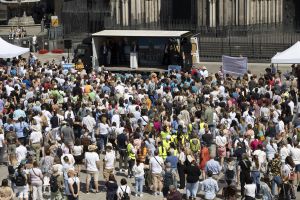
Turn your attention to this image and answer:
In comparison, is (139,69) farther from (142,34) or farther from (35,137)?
(35,137)

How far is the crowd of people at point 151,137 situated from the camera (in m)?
23.9

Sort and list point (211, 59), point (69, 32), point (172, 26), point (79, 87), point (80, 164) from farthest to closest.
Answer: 1. point (69, 32)
2. point (172, 26)
3. point (211, 59)
4. point (79, 87)
5. point (80, 164)

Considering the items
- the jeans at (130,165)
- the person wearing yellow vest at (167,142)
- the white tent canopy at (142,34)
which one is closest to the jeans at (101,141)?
the jeans at (130,165)

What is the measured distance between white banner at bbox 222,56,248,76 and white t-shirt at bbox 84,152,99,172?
14.6 meters

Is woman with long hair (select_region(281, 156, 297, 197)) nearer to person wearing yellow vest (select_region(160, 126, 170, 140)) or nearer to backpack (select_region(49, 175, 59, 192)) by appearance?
person wearing yellow vest (select_region(160, 126, 170, 140))

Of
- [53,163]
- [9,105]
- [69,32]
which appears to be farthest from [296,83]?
[69,32]

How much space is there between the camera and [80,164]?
26641mm

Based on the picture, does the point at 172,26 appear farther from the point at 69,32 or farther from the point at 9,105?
the point at 9,105

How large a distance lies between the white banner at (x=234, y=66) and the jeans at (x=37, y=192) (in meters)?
16.2

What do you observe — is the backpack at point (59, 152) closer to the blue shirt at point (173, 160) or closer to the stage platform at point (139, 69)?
the blue shirt at point (173, 160)

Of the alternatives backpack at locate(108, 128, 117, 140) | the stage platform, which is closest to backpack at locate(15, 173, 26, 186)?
backpack at locate(108, 128, 117, 140)

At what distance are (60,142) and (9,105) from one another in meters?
5.13

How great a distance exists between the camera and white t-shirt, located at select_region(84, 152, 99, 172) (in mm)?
25094

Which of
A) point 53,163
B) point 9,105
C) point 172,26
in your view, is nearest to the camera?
point 53,163
